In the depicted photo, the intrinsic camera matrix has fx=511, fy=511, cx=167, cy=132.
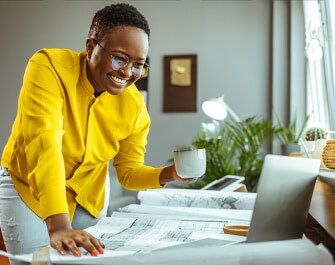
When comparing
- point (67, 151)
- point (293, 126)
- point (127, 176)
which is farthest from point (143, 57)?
point (293, 126)

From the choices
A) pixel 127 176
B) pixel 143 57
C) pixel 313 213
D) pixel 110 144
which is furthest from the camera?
pixel 127 176

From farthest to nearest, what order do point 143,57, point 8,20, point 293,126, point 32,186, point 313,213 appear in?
1. point 8,20
2. point 293,126
3. point 143,57
4. point 32,186
5. point 313,213

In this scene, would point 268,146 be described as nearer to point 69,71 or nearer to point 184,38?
point 184,38

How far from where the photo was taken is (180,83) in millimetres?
5109

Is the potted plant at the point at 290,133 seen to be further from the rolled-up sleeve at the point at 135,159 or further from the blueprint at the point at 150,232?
the blueprint at the point at 150,232

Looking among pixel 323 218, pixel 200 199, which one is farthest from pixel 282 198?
pixel 200 199

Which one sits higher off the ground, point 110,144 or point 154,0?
point 154,0

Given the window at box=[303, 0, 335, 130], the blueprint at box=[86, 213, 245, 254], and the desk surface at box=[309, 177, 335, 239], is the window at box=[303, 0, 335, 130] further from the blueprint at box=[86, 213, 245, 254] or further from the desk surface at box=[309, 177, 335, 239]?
the blueprint at box=[86, 213, 245, 254]

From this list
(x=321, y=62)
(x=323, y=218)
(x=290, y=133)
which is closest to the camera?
(x=323, y=218)

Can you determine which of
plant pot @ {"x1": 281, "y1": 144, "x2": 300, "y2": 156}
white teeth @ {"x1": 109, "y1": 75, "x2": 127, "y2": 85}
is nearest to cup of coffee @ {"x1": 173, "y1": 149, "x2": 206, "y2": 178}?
white teeth @ {"x1": 109, "y1": 75, "x2": 127, "y2": 85}

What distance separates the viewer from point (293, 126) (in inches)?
176

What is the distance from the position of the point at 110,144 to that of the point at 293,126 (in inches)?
125

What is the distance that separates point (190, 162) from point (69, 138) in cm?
36

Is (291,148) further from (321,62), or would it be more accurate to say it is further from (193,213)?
(193,213)
